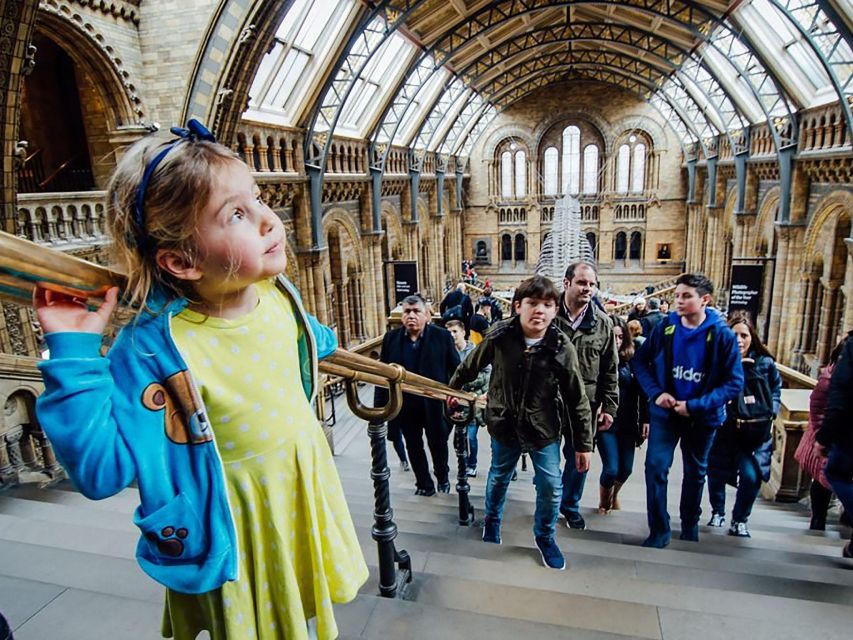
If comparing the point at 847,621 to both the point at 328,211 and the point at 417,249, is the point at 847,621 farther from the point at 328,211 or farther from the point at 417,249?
the point at 417,249

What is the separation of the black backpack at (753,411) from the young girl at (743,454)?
0.03 metres

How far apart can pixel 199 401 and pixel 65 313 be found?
0.27 metres

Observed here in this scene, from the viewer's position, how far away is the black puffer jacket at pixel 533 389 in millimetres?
2852

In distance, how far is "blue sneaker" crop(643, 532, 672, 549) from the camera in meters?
3.39

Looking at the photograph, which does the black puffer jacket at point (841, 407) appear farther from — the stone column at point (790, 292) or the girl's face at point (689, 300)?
the stone column at point (790, 292)

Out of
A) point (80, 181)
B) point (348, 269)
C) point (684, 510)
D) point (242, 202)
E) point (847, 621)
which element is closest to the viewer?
point (242, 202)

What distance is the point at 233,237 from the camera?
42.2 inches

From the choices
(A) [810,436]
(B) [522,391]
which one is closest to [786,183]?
(A) [810,436]

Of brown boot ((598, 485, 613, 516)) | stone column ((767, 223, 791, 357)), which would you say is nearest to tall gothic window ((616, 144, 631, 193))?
stone column ((767, 223, 791, 357))

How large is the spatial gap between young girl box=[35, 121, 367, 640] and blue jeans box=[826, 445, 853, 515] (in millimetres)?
3180

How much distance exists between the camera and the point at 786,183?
13.9 metres

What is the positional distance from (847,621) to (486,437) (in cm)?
565

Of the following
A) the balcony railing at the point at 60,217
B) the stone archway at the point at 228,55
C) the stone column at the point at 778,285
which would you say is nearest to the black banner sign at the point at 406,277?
the stone archway at the point at 228,55

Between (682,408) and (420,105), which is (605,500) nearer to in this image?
(682,408)
